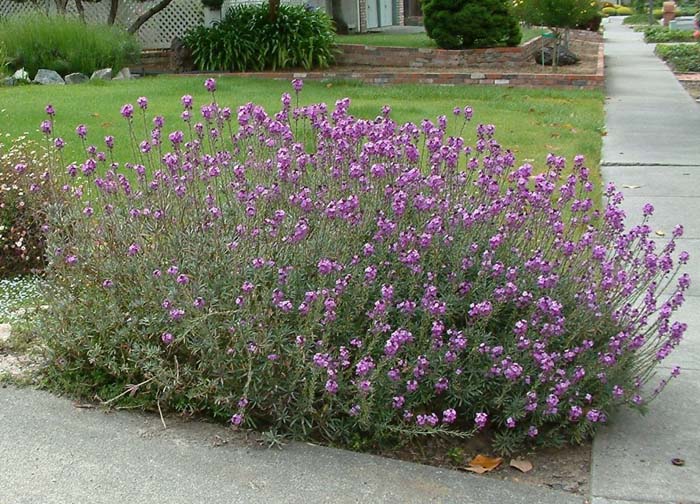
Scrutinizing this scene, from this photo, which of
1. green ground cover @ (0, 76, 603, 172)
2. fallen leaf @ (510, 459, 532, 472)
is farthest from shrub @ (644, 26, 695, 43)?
fallen leaf @ (510, 459, 532, 472)

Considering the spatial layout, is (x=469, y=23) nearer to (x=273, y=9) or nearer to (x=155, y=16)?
(x=273, y=9)

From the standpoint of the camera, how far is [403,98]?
45.5 ft

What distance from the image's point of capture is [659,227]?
Answer: 6.74 m

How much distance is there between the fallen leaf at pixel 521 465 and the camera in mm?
3426

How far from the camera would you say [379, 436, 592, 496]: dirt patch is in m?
3.35

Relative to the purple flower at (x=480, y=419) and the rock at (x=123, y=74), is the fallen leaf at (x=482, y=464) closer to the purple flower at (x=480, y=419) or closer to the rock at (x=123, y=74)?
the purple flower at (x=480, y=419)

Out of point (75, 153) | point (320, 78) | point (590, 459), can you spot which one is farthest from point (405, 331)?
point (320, 78)

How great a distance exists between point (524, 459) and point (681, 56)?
21082 millimetres

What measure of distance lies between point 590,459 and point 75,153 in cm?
653

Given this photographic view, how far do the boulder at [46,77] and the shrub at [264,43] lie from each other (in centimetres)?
340

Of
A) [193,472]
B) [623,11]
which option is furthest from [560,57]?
[623,11]

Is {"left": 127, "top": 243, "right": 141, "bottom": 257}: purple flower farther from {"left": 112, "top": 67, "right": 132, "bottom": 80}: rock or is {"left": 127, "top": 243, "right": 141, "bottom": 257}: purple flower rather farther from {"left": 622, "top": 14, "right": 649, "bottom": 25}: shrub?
{"left": 622, "top": 14, "right": 649, "bottom": 25}: shrub

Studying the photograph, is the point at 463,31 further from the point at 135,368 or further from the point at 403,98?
the point at 135,368

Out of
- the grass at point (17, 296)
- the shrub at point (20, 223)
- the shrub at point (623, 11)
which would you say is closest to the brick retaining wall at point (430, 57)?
the shrub at point (20, 223)
